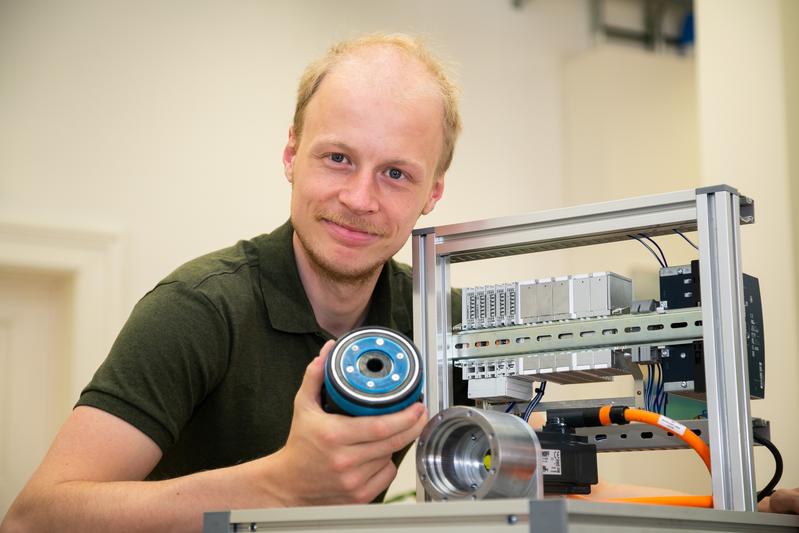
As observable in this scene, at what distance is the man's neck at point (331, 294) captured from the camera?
1.51 meters

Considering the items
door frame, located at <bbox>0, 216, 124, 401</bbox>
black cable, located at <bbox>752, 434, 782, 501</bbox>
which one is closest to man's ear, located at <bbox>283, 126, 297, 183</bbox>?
black cable, located at <bbox>752, 434, 782, 501</bbox>

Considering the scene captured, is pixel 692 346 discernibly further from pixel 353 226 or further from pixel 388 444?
pixel 353 226

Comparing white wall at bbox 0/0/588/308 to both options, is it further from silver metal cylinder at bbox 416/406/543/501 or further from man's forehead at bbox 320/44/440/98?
silver metal cylinder at bbox 416/406/543/501

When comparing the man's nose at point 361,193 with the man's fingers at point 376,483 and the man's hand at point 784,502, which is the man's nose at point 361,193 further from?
the man's hand at point 784,502

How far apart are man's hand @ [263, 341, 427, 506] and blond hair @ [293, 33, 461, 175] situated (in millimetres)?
577

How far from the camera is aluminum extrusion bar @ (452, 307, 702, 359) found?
Result: 113 cm

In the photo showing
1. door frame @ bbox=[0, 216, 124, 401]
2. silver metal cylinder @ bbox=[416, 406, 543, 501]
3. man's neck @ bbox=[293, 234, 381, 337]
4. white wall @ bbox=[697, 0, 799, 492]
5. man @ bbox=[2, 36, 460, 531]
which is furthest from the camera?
door frame @ bbox=[0, 216, 124, 401]

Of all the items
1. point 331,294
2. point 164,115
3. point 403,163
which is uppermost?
point 164,115

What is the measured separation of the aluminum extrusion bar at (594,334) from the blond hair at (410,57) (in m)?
0.37

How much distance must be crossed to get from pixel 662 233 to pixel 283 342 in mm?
577

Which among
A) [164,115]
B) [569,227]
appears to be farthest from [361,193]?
[164,115]

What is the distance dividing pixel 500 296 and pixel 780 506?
42 centimetres

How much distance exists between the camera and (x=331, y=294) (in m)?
1.52

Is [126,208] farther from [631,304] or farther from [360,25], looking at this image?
[631,304]
